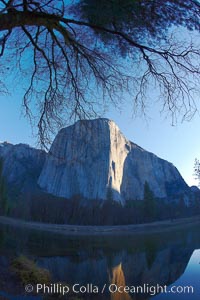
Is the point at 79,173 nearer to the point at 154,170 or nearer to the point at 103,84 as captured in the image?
the point at 154,170

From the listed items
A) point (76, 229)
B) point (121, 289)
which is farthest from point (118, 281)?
point (76, 229)

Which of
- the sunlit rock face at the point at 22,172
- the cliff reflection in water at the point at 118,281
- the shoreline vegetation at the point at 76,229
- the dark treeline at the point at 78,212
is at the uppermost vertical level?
the sunlit rock face at the point at 22,172

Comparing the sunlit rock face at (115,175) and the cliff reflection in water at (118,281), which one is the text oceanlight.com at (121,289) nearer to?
the cliff reflection in water at (118,281)

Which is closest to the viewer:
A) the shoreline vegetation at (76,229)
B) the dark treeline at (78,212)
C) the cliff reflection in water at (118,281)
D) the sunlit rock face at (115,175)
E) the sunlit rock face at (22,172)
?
the cliff reflection in water at (118,281)

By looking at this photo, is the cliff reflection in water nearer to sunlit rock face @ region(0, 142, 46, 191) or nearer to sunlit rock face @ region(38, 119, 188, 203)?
sunlit rock face @ region(38, 119, 188, 203)

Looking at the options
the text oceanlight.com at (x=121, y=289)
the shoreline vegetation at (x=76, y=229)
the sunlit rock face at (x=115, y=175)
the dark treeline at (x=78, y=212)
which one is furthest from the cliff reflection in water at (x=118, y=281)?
the sunlit rock face at (x=115, y=175)

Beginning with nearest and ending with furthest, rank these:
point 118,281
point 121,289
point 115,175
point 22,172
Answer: point 121,289 → point 118,281 → point 22,172 → point 115,175

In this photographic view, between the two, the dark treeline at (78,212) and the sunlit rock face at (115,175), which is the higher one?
the sunlit rock face at (115,175)

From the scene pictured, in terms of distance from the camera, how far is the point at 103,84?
4953 millimetres

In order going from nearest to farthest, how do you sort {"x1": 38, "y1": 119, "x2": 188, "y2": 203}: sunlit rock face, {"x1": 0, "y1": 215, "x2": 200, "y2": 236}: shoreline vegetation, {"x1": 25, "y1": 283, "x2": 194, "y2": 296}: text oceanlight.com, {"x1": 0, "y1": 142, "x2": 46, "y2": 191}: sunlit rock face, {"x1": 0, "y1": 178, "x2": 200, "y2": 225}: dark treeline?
{"x1": 25, "y1": 283, "x2": 194, "y2": 296}: text oceanlight.com, {"x1": 0, "y1": 215, "x2": 200, "y2": 236}: shoreline vegetation, {"x1": 0, "y1": 178, "x2": 200, "y2": 225}: dark treeline, {"x1": 0, "y1": 142, "x2": 46, "y2": 191}: sunlit rock face, {"x1": 38, "y1": 119, "x2": 188, "y2": 203}: sunlit rock face

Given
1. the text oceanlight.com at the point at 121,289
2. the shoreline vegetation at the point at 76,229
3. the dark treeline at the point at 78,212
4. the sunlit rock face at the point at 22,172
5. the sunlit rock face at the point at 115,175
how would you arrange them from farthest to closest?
1. the sunlit rock face at the point at 115,175
2. the sunlit rock face at the point at 22,172
3. the dark treeline at the point at 78,212
4. the shoreline vegetation at the point at 76,229
5. the text oceanlight.com at the point at 121,289

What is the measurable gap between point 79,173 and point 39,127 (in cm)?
10761

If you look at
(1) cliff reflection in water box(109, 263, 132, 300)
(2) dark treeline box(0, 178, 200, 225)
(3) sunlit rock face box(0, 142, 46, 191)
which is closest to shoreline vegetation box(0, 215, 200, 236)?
(2) dark treeline box(0, 178, 200, 225)

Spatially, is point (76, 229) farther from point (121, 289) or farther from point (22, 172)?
point (22, 172)
